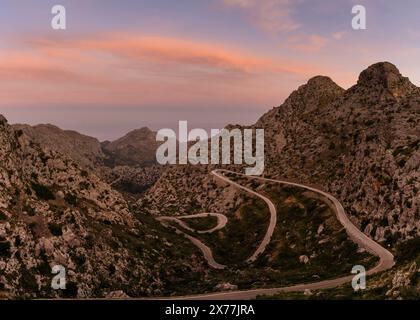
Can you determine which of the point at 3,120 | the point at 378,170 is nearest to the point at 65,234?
the point at 3,120

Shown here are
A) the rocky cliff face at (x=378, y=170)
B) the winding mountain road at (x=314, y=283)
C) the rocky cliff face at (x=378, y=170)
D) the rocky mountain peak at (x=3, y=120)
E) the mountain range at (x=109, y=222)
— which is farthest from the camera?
the rocky mountain peak at (x=3, y=120)

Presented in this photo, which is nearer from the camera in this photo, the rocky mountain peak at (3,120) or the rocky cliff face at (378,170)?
the rocky cliff face at (378,170)

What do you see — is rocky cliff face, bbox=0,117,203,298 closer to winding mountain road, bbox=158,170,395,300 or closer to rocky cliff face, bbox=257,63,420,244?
winding mountain road, bbox=158,170,395,300

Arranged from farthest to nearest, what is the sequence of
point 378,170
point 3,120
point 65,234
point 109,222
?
point 378,170
point 109,222
point 3,120
point 65,234

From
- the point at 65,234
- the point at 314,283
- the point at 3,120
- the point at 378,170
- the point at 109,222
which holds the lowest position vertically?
the point at 314,283

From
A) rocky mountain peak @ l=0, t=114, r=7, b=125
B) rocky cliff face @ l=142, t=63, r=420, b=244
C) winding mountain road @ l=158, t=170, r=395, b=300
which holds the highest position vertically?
rocky mountain peak @ l=0, t=114, r=7, b=125

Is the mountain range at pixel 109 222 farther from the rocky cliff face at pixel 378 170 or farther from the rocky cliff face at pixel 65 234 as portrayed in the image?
the rocky cliff face at pixel 378 170

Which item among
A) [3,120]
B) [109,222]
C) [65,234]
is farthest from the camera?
[109,222]

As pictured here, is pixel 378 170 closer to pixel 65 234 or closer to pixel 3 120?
pixel 65 234

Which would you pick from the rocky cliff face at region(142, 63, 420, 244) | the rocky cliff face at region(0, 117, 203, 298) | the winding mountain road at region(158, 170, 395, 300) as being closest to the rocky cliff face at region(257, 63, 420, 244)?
the rocky cliff face at region(142, 63, 420, 244)

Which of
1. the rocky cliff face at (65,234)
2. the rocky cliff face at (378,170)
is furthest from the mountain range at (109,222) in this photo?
the rocky cliff face at (378,170)

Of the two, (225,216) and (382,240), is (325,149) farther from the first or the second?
(382,240)

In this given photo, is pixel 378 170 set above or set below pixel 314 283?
above

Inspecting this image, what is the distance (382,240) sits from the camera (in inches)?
3580
